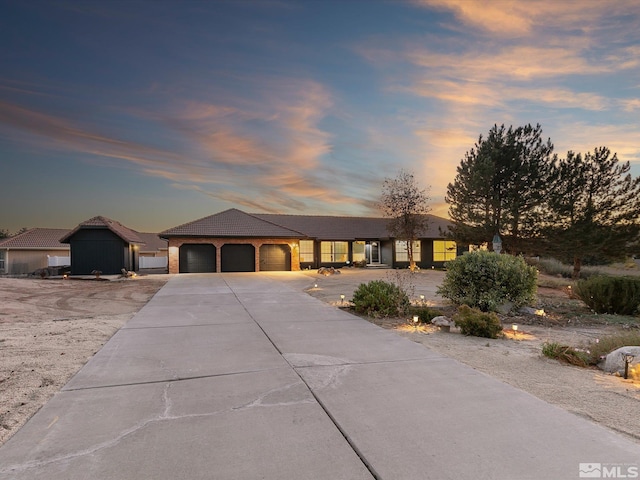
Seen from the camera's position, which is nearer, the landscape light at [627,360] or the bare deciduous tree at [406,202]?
the landscape light at [627,360]

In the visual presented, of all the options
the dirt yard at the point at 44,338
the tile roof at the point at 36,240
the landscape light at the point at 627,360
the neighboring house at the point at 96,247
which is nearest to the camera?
the dirt yard at the point at 44,338

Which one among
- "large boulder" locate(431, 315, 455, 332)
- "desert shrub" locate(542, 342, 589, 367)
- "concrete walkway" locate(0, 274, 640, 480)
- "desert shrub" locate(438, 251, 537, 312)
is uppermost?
"desert shrub" locate(438, 251, 537, 312)

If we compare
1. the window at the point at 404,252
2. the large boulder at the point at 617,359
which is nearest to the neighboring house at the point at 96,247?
the window at the point at 404,252

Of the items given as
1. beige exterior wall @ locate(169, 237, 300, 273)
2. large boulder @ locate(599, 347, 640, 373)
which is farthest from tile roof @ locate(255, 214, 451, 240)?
large boulder @ locate(599, 347, 640, 373)

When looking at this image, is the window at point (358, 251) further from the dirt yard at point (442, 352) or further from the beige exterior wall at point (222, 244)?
the dirt yard at point (442, 352)

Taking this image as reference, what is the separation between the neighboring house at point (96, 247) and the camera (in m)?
24.2

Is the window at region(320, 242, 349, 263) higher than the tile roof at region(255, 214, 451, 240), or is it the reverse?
the tile roof at region(255, 214, 451, 240)

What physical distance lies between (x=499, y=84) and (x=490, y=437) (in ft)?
43.5

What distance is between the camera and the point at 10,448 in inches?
104

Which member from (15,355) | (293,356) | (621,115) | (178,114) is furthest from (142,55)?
(621,115)

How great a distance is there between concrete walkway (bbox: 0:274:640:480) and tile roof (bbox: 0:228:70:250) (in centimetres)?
2939

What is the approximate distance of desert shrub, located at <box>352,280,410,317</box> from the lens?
878 cm

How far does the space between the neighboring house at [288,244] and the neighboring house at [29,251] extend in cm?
1133

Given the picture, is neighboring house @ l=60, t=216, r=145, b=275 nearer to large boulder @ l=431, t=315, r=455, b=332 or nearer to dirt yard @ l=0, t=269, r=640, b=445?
dirt yard @ l=0, t=269, r=640, b=445
